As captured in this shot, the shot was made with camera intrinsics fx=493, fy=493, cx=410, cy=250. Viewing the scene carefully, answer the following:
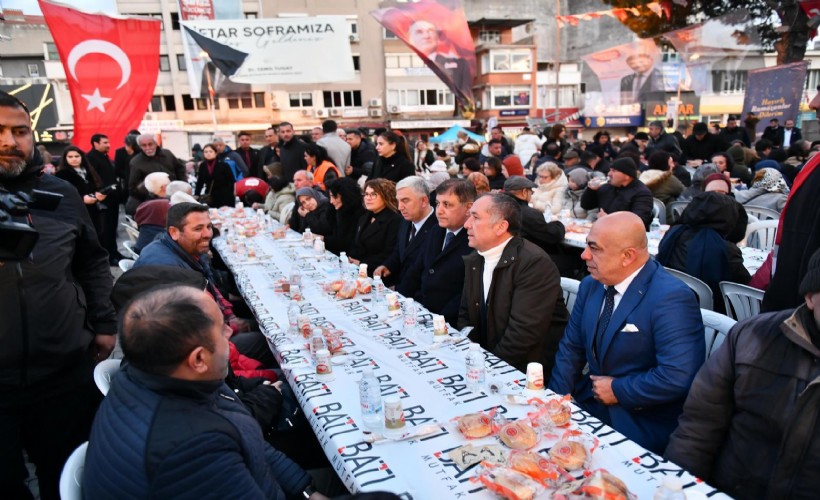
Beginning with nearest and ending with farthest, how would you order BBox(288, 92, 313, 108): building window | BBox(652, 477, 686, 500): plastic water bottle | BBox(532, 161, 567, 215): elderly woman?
BBox(652, 477, 686, 500): plastic water bottle, BBox(532, 161, 567, 215): elderly woman, BBox(288, 92, 313, 108): building window

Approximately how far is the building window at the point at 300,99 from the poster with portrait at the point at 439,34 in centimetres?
2454

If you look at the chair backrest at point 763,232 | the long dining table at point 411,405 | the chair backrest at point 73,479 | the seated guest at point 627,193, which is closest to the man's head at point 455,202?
the long dining table at point 411,405

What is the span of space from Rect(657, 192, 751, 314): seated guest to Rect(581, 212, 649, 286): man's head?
1.74 m

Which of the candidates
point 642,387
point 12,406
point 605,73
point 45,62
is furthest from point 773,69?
point 45,62

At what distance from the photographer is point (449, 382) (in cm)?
254

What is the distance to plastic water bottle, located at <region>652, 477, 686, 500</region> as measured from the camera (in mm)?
1534

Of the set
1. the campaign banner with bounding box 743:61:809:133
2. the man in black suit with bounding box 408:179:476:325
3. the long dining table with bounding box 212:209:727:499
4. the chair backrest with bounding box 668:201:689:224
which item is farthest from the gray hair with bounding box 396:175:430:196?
the campaign banner with bounding box 743:61:809:133

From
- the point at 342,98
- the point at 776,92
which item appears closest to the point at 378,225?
the point at 776,92

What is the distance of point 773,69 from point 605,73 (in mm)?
5188

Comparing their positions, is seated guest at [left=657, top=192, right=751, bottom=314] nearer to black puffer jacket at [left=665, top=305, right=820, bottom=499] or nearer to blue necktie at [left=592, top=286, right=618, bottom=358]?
blue necktie at [left=592, top=286, right=618, bottom=358]

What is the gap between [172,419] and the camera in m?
1.48

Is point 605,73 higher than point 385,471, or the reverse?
point 605,73

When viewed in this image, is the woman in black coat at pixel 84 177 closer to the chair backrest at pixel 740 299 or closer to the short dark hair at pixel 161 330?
the short dark hair at pixel 161 330

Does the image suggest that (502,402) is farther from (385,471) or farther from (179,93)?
(179,93)
